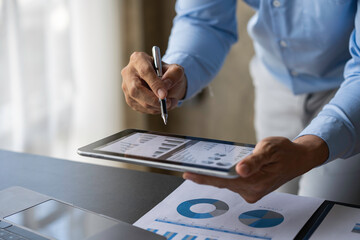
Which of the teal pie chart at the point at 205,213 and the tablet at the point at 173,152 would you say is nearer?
the tablet at the point at 173,152

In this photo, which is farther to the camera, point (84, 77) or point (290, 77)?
point (84, 77)

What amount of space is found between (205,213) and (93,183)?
295mm

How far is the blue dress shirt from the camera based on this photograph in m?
1.33

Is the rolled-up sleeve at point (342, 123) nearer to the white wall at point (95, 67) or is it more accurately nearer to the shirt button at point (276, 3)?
the shirt button at point (276, 3)

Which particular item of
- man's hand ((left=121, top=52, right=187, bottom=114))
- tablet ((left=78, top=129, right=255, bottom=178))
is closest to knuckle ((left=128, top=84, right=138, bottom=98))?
man's hand ((left=121, top=52, right=187, bottom=114))

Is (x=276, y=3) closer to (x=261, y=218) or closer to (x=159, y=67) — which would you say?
(x=159, y=67)

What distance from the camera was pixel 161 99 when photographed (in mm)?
1130

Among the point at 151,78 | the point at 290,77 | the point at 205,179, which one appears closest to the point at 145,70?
the point at 151,78

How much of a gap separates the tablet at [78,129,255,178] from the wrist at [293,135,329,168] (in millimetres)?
98

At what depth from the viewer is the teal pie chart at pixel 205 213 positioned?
0.96m

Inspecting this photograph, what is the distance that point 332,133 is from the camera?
1.01 metres

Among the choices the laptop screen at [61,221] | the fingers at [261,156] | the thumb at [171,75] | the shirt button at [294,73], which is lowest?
the laptop screen at [61,221]

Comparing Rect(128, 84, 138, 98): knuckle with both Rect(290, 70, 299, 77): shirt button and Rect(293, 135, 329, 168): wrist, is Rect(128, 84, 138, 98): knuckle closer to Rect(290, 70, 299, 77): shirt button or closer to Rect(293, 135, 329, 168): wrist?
Rect(293, 135, 329, 168): wrist

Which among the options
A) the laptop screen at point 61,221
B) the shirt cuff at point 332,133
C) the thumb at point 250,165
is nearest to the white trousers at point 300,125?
the shirt cuff at point 332,133
